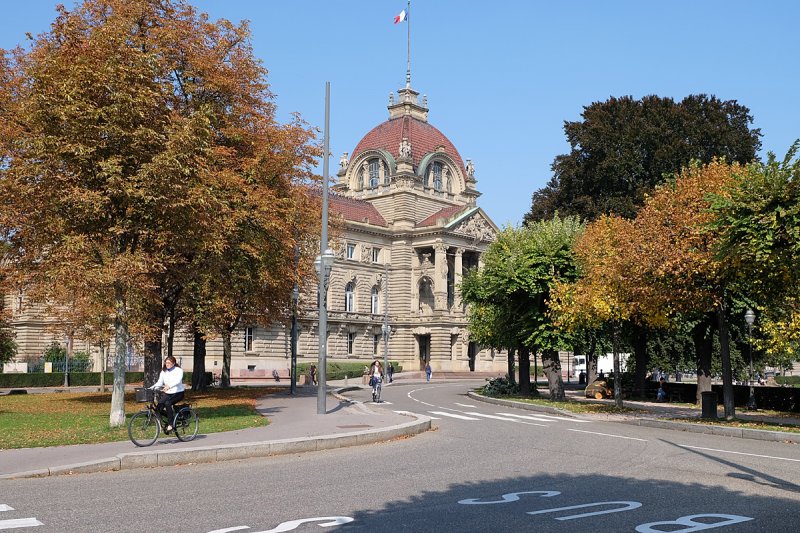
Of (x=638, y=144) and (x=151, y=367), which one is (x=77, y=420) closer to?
(x=151, y=367)

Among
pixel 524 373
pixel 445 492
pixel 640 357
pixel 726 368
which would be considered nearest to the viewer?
pixel 445 492

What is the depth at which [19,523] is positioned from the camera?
9438mm

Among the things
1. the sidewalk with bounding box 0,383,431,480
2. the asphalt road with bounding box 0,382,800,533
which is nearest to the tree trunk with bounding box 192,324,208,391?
the sidewalk with bounding box 0,383,431,480

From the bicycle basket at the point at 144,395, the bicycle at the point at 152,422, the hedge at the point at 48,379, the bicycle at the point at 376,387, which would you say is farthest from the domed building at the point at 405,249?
the bicycle basket at the point at 144,395

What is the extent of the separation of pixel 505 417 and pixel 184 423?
550 inches

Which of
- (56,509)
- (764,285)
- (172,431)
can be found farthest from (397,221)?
(56,509)

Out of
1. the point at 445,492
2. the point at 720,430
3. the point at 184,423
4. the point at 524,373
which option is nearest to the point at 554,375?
the point at 524,373

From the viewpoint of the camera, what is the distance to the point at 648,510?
10297 mm

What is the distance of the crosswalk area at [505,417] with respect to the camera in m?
27.2

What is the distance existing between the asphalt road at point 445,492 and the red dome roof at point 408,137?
7823 cm

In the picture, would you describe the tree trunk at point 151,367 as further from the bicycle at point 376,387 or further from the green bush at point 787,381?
the green bush at point 787,381

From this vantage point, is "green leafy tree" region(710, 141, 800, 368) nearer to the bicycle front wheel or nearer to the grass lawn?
the grass lawn

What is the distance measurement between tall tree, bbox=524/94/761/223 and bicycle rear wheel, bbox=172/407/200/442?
3573 cm

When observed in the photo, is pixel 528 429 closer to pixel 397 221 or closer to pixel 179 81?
pixel 179 81
